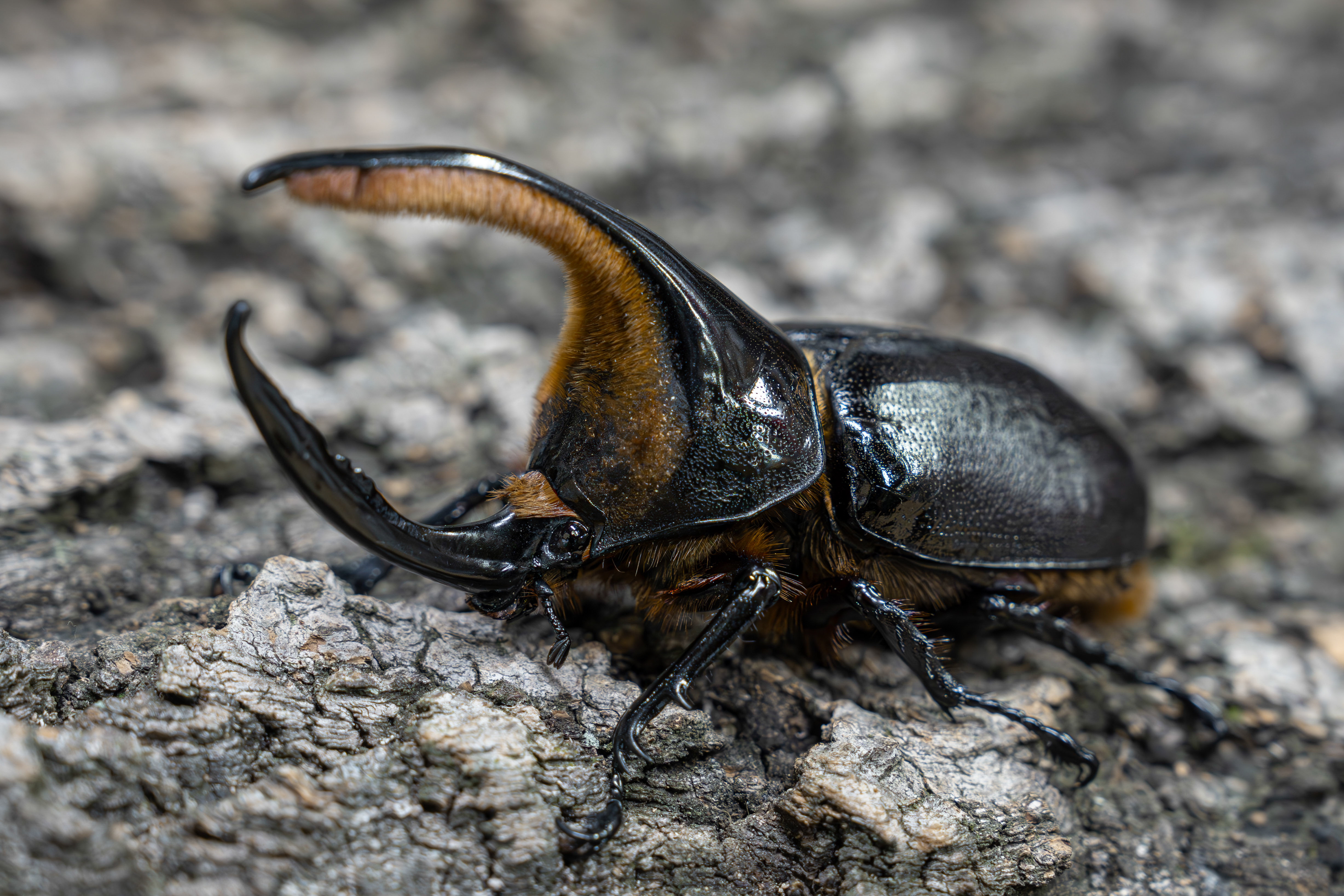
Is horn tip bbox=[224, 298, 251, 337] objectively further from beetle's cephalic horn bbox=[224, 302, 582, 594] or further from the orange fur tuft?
the orange fur tuft

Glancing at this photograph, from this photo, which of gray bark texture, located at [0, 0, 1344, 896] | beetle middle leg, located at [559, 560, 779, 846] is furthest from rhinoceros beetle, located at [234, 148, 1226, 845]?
gray bark texture, located at [0, 0, 1344, 896]

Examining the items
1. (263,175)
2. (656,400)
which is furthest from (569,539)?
(263,175)

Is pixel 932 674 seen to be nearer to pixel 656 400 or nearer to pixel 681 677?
pixel 681 677

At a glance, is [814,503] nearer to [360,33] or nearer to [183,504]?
[183,504]

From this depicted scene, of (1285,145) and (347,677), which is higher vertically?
(1285,145)

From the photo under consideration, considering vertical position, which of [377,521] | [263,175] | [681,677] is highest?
[263,175]

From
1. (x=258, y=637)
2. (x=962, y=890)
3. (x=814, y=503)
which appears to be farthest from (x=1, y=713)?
(x=962, y=890)
